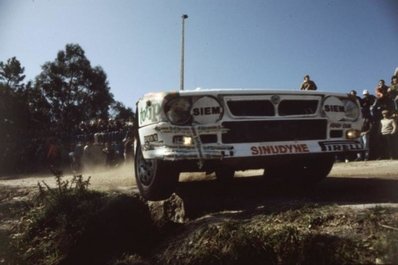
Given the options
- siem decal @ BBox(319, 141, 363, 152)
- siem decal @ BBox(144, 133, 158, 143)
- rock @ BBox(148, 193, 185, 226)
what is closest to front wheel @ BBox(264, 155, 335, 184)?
siem decal @ BBox(319, 141, 363, 152)

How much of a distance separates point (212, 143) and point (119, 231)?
148 cm

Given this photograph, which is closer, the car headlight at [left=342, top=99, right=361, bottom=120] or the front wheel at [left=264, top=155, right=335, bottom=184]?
the car headlight at [left=342, top=99, right=361, bottom=120]

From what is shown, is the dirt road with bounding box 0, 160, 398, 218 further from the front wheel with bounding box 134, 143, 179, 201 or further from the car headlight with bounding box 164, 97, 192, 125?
the car headlight with bounding box 164, 97, 192, 125

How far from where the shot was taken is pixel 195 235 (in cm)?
296

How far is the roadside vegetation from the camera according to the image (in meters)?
2.30

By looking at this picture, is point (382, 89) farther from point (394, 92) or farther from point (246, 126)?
point (246, 126)

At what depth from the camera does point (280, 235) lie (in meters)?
2.51

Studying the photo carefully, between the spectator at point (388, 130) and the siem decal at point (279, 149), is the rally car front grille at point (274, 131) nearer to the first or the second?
the siem decal at point (279, 149)

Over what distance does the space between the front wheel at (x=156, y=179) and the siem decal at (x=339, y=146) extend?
1400mm

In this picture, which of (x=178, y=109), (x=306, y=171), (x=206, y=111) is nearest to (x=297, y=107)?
(x=206, y=111)

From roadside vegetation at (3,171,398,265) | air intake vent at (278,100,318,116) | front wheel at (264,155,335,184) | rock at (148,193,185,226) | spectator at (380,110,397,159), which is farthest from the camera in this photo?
spectator at (380,110,397,159)

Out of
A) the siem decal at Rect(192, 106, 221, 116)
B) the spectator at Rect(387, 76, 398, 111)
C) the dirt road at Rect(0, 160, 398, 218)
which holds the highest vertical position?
the spectator at Rect(387, 76, 398, 111)

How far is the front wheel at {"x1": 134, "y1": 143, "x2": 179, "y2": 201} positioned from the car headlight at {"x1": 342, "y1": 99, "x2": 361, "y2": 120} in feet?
6.10

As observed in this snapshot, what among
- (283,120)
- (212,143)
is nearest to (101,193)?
(212,143)
